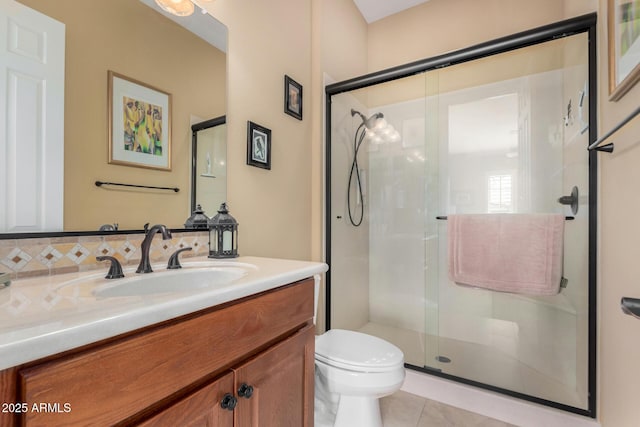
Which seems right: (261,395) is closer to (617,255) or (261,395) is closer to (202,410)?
(202,410)

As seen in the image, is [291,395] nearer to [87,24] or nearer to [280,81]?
[87,24]

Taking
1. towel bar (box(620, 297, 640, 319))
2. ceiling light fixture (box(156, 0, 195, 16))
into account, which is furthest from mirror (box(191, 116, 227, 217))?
towel bar (box(620, 297, 640, 319))

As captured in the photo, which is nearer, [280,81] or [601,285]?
[601,285]

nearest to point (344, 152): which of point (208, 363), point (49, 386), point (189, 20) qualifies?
point (189, 20)

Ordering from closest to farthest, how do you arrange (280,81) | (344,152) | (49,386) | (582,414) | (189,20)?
(49,386), (189,20), (582,414), (280,81), (344,152)

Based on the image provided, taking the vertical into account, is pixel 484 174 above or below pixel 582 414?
above

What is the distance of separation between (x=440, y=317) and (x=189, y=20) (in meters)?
2.32

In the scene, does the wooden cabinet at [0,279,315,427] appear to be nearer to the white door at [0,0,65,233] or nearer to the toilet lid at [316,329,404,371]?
the toilet lid at [316,329,404,371]

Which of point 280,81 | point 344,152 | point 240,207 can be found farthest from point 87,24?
point 344,152

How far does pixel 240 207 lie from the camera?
1.47m

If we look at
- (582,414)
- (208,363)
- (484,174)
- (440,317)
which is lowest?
(582,414)

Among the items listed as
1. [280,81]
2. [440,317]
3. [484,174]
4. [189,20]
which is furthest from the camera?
[440,317]

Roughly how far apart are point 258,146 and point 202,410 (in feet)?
3.98

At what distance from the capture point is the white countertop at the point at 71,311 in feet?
1.33
